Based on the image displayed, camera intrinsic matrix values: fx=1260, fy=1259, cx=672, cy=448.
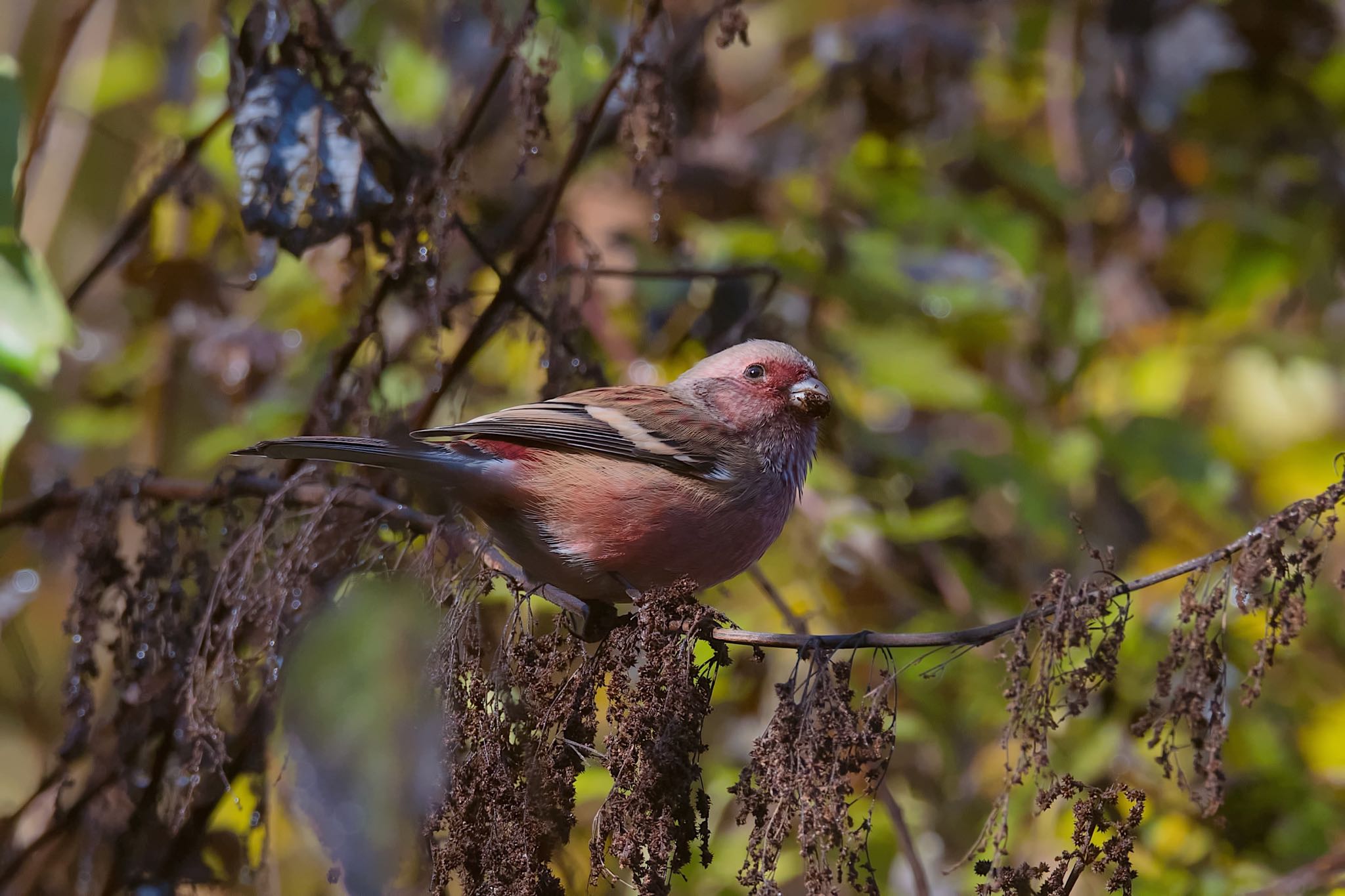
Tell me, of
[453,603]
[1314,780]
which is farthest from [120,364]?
[1314,780]

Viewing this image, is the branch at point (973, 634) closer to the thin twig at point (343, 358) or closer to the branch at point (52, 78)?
the thin twig at point (343, 358)

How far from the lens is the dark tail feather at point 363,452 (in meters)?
2.97

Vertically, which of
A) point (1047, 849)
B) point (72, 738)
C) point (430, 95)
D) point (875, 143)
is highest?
point (875, 143)

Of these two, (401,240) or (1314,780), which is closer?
(401,240)

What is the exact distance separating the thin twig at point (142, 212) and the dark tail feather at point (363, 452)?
1325 mm

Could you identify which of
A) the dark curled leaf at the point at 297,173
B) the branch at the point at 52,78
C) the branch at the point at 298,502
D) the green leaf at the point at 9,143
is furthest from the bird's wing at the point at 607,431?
the branch at the point at 52,78

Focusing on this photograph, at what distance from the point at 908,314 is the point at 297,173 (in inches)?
Answer: 125

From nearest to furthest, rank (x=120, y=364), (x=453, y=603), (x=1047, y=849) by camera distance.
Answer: (x=453, y=603) < (x=1047, y=849) < (x=120, y=364)

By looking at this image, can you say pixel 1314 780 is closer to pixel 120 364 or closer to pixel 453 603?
pixel 453 603

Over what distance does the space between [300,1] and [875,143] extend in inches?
131

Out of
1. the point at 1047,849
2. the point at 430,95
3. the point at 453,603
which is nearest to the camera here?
the point at 453,603

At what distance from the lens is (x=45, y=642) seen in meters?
7.33

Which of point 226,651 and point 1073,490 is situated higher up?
point 1073,490

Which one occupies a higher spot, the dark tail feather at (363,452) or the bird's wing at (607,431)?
the bird's wing at (607,431)
